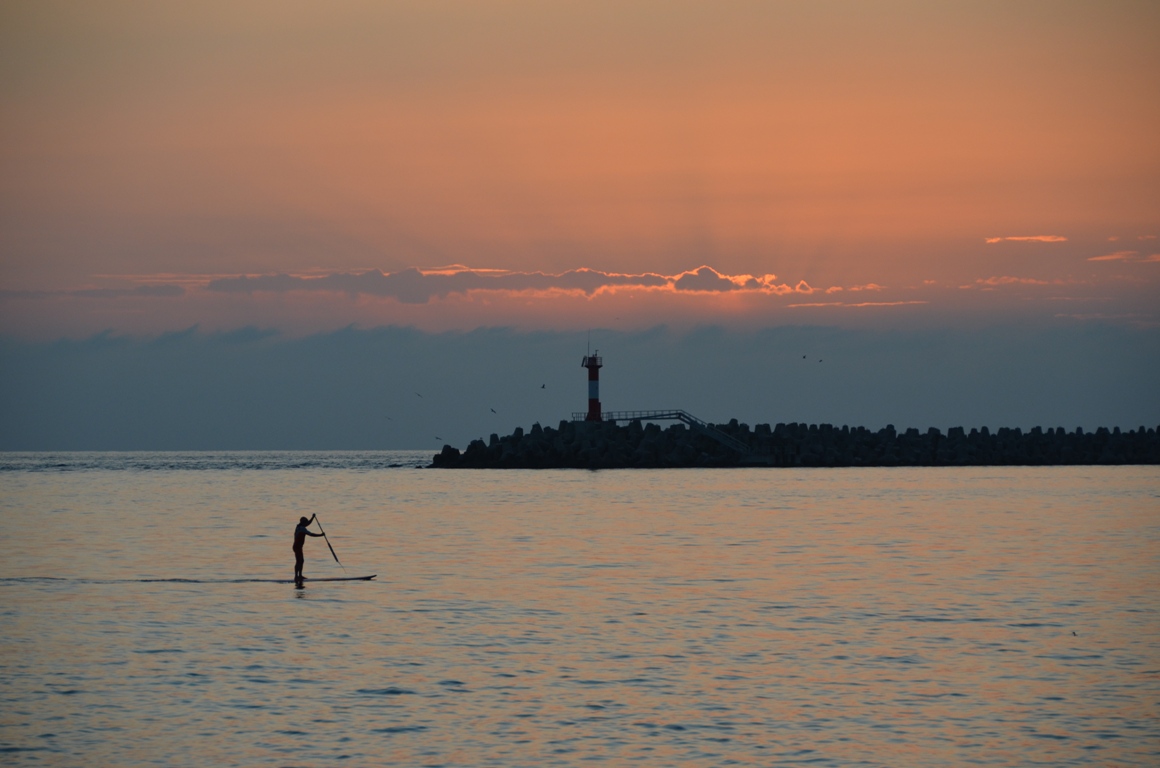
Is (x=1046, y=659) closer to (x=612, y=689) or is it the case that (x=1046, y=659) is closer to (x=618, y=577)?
(x=612, y=689)

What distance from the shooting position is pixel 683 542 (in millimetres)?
43844

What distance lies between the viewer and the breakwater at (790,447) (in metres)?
114

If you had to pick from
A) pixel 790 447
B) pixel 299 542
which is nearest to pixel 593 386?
pixel 790 447

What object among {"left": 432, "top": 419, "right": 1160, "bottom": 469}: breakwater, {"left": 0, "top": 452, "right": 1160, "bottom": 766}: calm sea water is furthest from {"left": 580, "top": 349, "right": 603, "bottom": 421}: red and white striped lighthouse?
{"left": 0, "top": 452, "right": 1160, "bottom": 766}: calm sea water

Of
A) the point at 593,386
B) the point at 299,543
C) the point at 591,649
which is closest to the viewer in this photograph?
the point at 591,649

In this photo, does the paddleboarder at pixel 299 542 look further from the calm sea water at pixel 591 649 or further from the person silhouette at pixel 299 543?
the calm sea water at pixel 591 649

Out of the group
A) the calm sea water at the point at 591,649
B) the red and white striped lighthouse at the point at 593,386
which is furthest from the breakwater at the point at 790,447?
the calm sea water at the point at 591,649

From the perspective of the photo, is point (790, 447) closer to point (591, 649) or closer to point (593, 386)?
point (593, 386)

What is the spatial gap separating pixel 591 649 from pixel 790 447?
99055mm

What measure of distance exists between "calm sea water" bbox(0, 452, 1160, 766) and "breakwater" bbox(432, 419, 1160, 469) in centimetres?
6395

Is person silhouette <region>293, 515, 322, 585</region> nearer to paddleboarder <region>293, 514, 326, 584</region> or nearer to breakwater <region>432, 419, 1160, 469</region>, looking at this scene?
paddleboarder <region>293, 514, 326, 584</region>

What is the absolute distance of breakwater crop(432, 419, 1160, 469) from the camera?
114312mm

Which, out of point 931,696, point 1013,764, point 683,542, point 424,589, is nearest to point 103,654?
point 424,589

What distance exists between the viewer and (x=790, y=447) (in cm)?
11875
